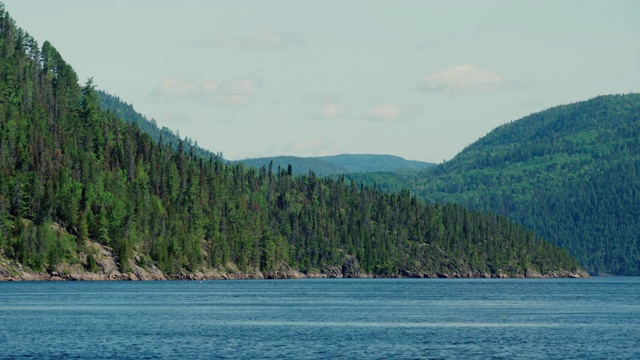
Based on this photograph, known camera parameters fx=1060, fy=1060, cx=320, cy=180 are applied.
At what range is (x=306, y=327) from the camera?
11675 centimetres

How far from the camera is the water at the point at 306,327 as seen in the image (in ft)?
299

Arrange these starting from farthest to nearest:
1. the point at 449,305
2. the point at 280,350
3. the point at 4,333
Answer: the point at 449,305
the point at 4,333
the point at 280,350

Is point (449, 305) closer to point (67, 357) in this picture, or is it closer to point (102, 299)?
point (102, 299)

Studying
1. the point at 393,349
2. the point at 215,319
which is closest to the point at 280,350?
the point at 393,349

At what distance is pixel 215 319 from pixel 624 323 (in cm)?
4913

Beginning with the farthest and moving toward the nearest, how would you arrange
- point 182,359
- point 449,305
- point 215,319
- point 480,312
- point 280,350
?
point 449,305
point 480,312
point 215,319
point 280,350
point 182,359

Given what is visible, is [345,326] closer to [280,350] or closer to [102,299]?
[280,350]

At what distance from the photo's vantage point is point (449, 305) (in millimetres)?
162625

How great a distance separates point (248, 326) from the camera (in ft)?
385

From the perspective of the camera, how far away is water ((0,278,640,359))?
91000mm

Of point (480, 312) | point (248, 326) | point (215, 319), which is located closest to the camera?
point (248, 326)

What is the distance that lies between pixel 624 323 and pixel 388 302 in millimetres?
51822

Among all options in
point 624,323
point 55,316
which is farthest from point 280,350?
point 624,323

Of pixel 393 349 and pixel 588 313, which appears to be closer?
pixel 393 349
